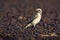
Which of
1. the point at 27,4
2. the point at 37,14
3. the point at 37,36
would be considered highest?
the point at 27,4

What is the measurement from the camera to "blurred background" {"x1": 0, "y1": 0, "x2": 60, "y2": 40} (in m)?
15.3

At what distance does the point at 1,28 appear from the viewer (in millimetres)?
16844

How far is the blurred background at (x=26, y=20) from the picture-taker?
15.3 meters

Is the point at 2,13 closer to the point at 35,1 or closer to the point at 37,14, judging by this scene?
the point at 35,1

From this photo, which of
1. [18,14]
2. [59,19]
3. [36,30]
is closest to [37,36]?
[36,30]

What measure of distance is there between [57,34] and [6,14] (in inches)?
273

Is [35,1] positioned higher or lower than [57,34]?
higher

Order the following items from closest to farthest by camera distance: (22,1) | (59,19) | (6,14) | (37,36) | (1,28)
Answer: (37,36), (1,28), (59,19), (6,14), (22,1)

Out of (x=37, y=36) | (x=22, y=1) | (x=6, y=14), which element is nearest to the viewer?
(x=37, y=36)

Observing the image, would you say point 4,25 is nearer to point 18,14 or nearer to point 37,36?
point 37,36

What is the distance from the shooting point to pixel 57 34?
1553 centimetres

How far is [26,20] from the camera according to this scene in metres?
19.1

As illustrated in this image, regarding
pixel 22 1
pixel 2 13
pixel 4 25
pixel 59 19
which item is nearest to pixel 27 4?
pixel 22 1

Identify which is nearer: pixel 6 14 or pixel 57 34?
pixel 57 34
